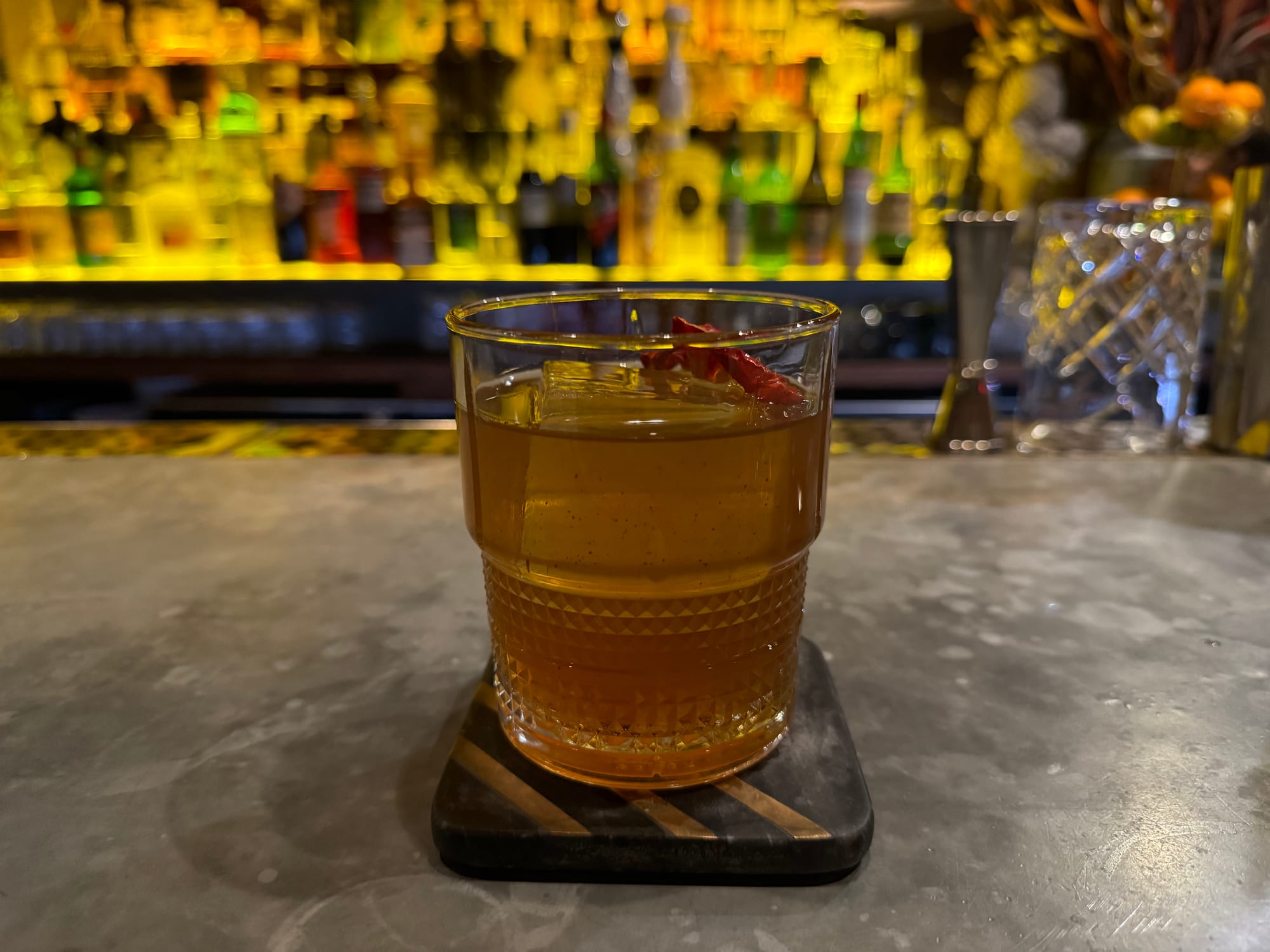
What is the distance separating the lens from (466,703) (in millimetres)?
519

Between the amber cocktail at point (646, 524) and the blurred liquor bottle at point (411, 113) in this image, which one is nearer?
the amber cocktail at point (646, 524)

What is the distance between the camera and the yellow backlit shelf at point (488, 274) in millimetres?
2334

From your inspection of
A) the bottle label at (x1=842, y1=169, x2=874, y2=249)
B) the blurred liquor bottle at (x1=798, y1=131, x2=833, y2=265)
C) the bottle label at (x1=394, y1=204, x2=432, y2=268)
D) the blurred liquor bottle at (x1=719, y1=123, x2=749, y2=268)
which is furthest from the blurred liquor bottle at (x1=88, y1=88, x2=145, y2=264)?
the bottle label at (x1=842, y1=169, x2=874, y2=249)

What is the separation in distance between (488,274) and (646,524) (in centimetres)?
208

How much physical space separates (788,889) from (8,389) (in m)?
3.27

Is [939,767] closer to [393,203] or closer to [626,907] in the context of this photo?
[626,907]

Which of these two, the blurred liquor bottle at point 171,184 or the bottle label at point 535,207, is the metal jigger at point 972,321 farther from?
the blurred liquor bottle at point 171,184

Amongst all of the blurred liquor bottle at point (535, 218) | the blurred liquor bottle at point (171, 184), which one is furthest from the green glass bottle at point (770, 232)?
the blurred liquor bottle at point (171, 184)

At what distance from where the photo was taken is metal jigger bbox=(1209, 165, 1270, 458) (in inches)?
40.3

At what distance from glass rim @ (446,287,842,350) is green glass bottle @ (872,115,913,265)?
1.98m

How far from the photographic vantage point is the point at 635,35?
7.85ft

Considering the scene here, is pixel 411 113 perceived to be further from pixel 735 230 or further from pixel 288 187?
pixel 735 230

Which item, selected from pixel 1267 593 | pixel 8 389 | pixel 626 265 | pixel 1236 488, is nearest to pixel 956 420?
pixel 1236 488

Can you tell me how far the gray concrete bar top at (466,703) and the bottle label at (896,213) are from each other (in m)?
1.57
